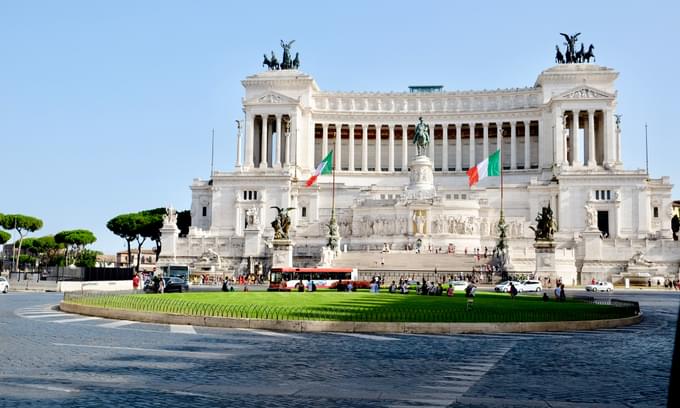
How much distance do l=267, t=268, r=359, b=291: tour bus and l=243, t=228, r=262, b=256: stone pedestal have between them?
→ 2675cm

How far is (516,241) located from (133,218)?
66130 millimetres

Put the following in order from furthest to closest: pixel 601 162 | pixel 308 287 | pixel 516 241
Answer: pixel 601 162
pixel 516 241
pixel 308 287

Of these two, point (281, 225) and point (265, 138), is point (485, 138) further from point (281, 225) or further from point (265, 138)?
point (281, 225)

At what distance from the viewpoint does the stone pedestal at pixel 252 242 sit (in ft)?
288

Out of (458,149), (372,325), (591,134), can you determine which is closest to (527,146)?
(591,134)

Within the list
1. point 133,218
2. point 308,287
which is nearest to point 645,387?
point 308,287

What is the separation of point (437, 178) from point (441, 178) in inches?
26.4

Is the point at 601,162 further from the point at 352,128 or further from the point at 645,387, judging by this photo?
the point at 645,387

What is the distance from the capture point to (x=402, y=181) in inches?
4700

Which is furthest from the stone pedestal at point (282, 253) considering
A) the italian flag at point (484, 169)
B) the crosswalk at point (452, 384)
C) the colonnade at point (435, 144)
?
the crosswalk at point (452, 384)

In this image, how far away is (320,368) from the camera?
1777 cm

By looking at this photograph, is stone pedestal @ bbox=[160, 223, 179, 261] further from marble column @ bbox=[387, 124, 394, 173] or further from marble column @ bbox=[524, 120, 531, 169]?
marble column @ bbox=[524, 120, 531, 169]

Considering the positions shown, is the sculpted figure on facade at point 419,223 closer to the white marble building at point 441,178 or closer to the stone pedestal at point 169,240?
the white marble building at point 441,178

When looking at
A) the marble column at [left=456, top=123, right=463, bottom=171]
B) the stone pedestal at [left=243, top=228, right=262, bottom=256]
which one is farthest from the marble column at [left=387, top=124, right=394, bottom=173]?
the stone pedestal at [left=243, top=228, right=262, bottom=256]
